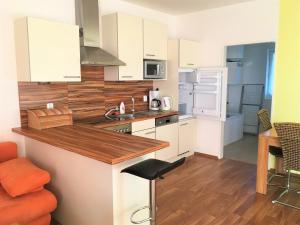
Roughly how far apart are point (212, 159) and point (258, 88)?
8.80ft

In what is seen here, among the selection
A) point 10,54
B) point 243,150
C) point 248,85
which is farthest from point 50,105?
point 248,85

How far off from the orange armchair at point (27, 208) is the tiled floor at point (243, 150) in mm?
3290

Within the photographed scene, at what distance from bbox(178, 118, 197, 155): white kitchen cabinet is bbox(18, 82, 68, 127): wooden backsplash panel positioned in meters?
1.94

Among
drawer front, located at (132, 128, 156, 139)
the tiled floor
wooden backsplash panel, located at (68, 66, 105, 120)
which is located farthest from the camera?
the tiled floor

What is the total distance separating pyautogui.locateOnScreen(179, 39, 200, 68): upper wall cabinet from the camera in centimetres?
405

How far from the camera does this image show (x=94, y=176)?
203 cm

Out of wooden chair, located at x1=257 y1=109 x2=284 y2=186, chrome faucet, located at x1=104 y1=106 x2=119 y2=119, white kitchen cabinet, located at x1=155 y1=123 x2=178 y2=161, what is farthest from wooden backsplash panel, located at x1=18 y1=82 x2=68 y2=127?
wooden chair, located at x1=257 y1=109 x2=284 y2=186

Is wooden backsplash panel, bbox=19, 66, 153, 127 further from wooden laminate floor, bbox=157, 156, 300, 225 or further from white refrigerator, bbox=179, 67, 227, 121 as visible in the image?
wooden laminate floor, bbox=157, 156, 300, 225

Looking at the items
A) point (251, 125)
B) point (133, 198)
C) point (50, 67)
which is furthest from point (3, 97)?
point (251, 125)

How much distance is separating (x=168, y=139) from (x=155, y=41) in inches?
61.1

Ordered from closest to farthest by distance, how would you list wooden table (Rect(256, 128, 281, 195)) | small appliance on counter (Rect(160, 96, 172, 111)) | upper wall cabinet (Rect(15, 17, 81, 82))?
upper wall cabinet (Rect(15, 17, 81, 82)), wooden table (Rect(256, 128, 281, 195)), small appliance on counter (Rect(160, 96, 172, 111))

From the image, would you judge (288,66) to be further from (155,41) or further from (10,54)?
(10,54)

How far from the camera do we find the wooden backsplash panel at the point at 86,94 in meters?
2.93

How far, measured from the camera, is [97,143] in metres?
2.12
